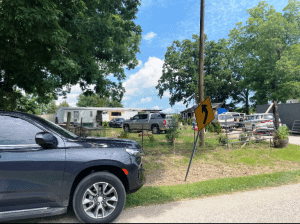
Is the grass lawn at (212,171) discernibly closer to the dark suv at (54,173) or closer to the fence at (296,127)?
the dark suv at (54,173)

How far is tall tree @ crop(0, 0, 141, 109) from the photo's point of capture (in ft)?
18.0

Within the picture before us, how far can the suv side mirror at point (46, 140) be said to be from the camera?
303 cm

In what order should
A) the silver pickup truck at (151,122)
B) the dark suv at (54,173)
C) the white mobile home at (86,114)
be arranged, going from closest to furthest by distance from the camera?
1. the dark suv at (54,173)
2. the silver pickup truck at (151,122)
3. the white mobile home at (86,114)

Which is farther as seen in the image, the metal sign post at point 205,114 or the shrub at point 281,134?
the shrub at point 281,134

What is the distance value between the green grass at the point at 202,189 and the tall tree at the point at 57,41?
13.5 ft

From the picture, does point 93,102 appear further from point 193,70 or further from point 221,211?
point 221,211

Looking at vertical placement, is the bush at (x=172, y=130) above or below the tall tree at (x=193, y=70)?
below

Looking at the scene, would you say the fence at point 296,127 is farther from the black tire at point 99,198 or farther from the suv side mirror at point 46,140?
the suv side mirror at point 46,140

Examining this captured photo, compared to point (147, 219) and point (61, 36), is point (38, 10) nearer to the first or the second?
point (61, 36)

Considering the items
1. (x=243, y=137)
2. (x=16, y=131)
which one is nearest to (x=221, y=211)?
(x=16, y=131)

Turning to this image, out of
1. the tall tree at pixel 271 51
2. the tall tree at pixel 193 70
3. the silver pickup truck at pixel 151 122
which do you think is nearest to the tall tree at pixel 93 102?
the tall tree at pixel 193 70

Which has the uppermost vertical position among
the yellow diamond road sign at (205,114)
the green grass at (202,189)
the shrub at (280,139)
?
the yellow diamond road sign at (205,114)

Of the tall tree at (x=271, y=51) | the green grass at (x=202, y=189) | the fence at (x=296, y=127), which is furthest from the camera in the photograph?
the tall tree at (x=271, y=51)

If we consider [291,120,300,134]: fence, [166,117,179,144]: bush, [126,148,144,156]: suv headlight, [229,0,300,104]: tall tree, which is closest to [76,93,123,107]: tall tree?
[229,0,300,104]: tall tree
